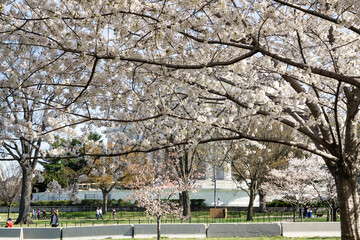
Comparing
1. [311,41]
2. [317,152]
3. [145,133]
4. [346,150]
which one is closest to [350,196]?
[346,150]

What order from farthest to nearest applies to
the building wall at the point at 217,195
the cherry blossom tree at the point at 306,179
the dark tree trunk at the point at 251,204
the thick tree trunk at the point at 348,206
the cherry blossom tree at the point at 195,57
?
1. the building wall at the point at 217,195
2. the dark tree trunk at the point at 251,204
3. the cherry blossom tree at the point at 306,179
4. the thick tree trunk at the point at 348,206
5. the cherry blossom tree at the point at 195,57

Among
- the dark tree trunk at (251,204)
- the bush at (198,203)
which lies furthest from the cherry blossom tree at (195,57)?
the bush at (198,203)

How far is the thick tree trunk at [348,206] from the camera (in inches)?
273

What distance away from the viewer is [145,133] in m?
7.78

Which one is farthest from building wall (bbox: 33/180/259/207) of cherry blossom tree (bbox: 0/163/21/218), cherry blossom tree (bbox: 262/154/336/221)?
cherry blossom tree (bbox: 262/154/336/221)

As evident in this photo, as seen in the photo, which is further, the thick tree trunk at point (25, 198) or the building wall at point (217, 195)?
the building wall at point (217, 195)

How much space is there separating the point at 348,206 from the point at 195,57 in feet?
13.3

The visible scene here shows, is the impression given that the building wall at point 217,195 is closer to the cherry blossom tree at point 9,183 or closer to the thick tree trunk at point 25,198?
the cherry blossom tree at point 9,183

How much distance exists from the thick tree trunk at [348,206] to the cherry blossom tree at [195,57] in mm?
18

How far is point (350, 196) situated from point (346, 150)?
0.83m

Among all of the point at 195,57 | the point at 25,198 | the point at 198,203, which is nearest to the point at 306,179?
the point at 198,203

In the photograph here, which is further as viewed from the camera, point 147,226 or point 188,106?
point 147,226

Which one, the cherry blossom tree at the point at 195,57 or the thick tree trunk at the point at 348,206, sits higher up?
the cherry blossom tree at the point at 195,57

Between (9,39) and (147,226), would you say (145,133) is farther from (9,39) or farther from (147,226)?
(147,226)
